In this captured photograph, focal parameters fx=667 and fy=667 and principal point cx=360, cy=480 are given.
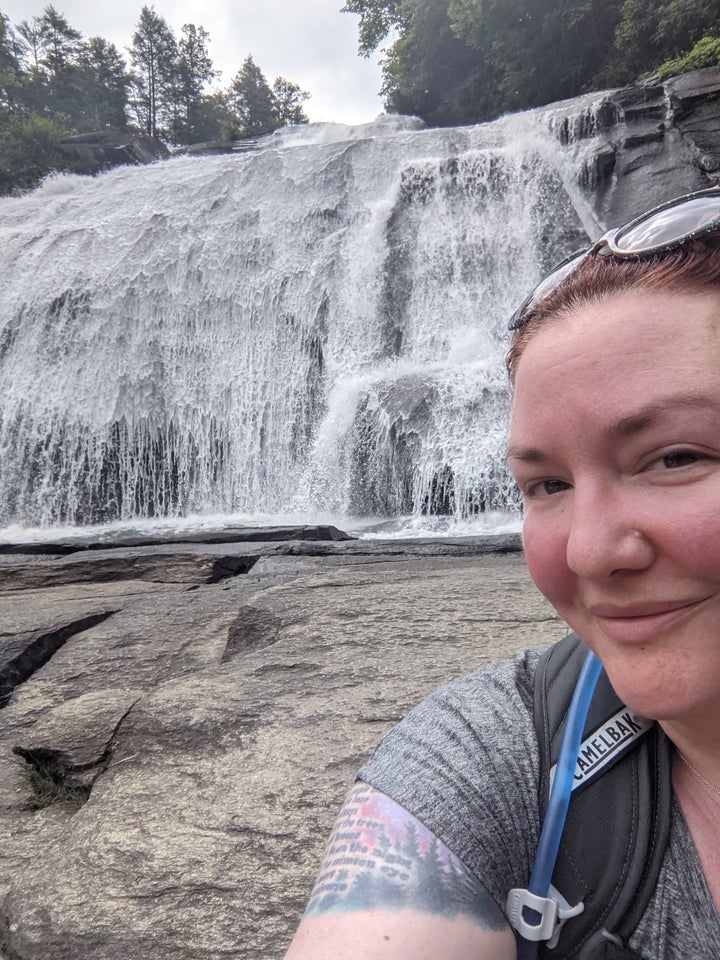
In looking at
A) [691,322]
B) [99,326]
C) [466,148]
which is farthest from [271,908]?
[466,148]

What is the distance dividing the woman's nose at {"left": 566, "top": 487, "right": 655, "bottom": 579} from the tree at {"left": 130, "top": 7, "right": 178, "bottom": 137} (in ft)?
179

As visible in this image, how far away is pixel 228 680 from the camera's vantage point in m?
2.66

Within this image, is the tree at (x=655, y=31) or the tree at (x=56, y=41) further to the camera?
the tree at (x=56, y=41)

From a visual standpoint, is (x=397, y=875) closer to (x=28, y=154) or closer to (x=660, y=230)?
(x=660, y=230)

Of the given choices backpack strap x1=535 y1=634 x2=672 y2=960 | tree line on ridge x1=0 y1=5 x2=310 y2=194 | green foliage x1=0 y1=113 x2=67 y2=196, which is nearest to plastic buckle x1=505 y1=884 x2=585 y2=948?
backpack strap x1=535 y1=634 x2=672 y2=960

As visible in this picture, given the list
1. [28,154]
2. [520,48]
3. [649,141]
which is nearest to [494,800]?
[649,141]

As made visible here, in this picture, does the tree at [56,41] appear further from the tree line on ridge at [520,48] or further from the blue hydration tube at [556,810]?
the blue hydration tube at [556,810]

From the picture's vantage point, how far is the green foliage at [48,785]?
2.33 m

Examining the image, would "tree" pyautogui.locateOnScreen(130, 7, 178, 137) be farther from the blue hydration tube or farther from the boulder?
the blue hydration tube

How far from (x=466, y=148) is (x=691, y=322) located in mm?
15776

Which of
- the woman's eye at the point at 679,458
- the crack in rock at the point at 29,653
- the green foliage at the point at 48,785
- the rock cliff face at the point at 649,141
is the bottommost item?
the green foliage at the point at 48,785

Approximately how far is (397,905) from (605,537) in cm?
53

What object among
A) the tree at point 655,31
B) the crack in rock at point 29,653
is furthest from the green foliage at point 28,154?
the crack in rock at point 29,653

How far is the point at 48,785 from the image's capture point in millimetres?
2383
